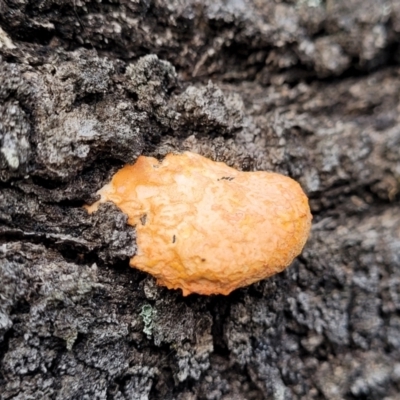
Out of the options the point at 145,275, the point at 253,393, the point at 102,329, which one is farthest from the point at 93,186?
the point at 253,393

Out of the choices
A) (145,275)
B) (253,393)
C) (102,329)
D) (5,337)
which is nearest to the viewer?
(5,337)

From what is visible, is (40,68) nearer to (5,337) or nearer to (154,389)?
(5,337)

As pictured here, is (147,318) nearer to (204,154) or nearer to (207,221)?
(207,221)

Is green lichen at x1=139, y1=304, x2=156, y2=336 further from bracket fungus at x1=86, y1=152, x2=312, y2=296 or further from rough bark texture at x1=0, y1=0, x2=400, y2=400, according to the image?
bracket fungus at x1=86, y1=152, x2=312, y2=296

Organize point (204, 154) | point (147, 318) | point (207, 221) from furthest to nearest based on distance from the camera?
point (204, 154), point (147, 318), point (207, 221)

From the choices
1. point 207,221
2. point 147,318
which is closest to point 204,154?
point 207,221

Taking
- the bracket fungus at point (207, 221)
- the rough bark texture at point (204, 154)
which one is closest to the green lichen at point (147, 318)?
the rough bark texture at point (204, 154)
